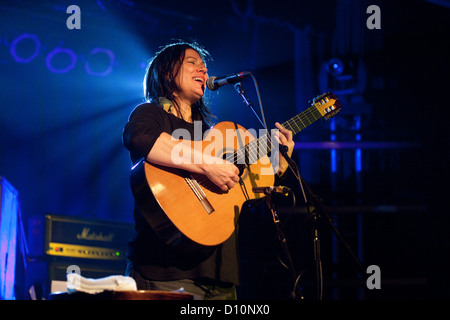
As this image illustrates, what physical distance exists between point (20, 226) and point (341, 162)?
336cm

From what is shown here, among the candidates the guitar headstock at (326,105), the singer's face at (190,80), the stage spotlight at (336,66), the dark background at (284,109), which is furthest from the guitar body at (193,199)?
the stage spotlight at (336,66)

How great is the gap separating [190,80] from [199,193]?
33.2 inches

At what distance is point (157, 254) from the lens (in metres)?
2.54

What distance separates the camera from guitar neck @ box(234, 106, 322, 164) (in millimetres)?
3066

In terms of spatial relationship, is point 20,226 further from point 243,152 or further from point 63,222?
point 243,152

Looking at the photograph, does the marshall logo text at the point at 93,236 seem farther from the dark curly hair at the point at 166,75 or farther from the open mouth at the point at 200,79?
the open mouth at the point at 200,79

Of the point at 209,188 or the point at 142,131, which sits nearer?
the point at 142,131

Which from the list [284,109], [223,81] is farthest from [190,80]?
[284,109]

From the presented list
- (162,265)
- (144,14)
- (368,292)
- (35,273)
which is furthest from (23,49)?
(368,292)

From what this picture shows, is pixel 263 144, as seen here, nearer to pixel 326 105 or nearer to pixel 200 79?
pixel 326 105

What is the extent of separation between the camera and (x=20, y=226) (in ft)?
15.0

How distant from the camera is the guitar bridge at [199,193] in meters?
2.74

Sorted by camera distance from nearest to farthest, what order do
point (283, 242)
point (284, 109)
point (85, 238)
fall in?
1. point (283, 242)
2. point (85, 238)
3. point (284, 109)

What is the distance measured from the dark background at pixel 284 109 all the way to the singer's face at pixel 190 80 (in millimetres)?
1720
